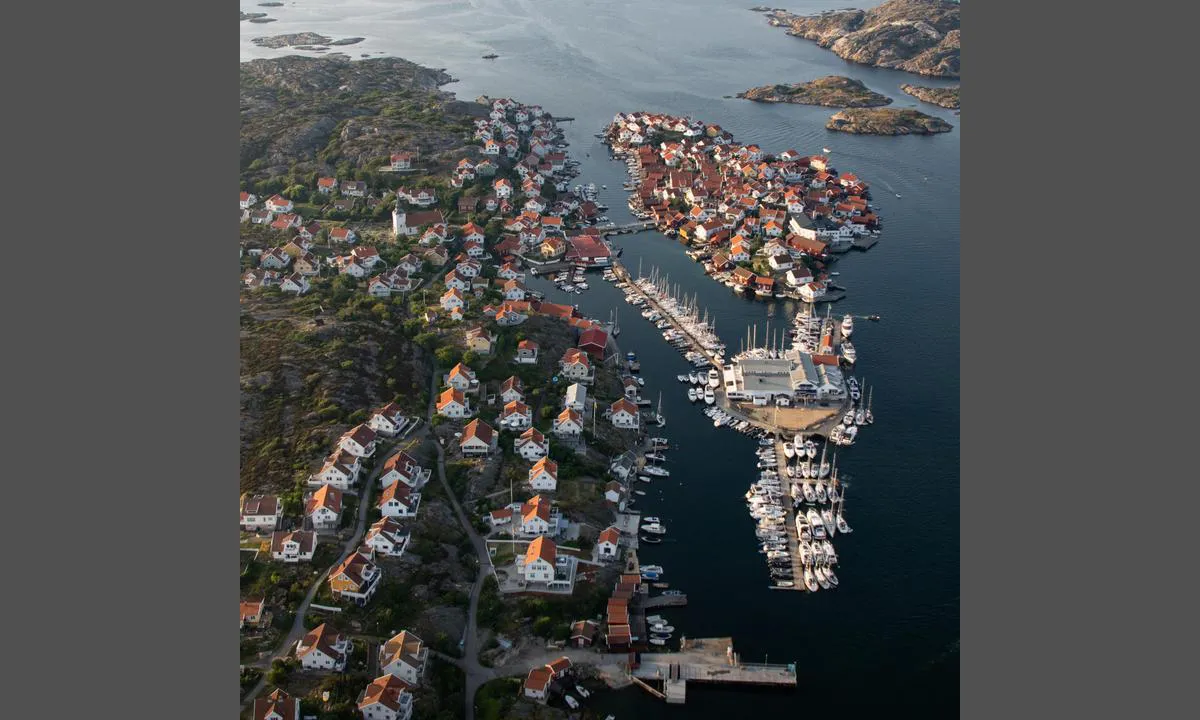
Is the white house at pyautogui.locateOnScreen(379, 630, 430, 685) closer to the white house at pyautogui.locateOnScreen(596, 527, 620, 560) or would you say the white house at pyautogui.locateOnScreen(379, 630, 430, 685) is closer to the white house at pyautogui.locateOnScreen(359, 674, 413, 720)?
the white house at pyautogui.locateOnScreen(359, 674, 413, 720)

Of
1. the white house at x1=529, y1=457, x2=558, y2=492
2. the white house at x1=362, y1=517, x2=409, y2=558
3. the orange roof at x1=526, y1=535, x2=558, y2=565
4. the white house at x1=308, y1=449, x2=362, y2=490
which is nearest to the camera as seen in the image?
the orange roof at x1=526, y1=535, x2=558, y2=565

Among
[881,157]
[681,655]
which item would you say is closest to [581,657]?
[681,655]

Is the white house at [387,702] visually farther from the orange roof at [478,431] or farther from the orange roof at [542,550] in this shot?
the orange roof at [478,431]

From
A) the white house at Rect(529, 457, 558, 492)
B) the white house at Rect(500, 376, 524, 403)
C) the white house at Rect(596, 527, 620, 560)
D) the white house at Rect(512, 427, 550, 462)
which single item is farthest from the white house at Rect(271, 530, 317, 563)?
the white house at Rect(500, 376, 524, 403)

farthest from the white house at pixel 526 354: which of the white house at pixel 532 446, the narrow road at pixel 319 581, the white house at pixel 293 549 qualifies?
the white house at pixel 293 549

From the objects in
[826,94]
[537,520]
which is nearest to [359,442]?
[537,520]

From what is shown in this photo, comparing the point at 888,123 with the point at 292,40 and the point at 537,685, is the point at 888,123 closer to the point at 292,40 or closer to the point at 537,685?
the point at 292,40
